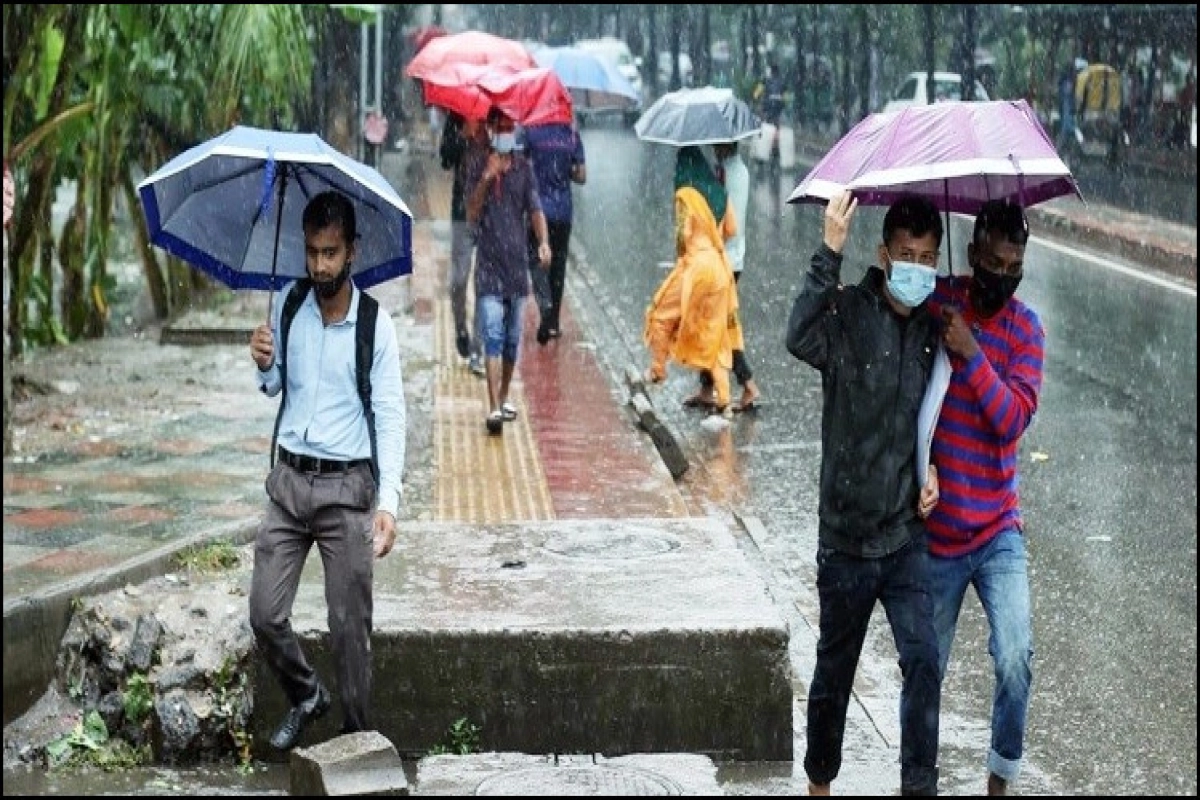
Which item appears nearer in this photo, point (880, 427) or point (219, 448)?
point (880, 427)

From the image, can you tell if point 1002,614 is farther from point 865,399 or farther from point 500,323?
point 500,323

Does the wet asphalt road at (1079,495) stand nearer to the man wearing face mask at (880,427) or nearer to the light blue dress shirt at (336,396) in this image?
the man wearing face mask at (880,427)

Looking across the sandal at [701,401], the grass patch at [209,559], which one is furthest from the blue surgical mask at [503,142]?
the grass patch at [209,559]

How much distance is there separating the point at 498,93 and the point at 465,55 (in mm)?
1065

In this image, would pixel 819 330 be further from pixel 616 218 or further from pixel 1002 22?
pixel 1002 22

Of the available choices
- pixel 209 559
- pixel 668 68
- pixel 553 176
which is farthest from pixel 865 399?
pixel 668 68

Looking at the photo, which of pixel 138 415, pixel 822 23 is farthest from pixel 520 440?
pixel 822 23

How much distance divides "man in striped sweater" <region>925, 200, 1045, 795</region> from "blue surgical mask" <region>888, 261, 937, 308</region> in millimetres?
92

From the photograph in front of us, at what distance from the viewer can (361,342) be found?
5957mm

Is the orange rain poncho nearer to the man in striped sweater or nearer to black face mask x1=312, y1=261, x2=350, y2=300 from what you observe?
black face mask x1=312, y1=261, x2=350, y2=300

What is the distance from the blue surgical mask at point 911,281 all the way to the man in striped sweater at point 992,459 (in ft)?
0.30

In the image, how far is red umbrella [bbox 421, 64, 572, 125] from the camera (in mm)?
11859

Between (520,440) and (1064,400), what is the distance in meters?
4.45

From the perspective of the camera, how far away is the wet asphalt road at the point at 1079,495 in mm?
7422
